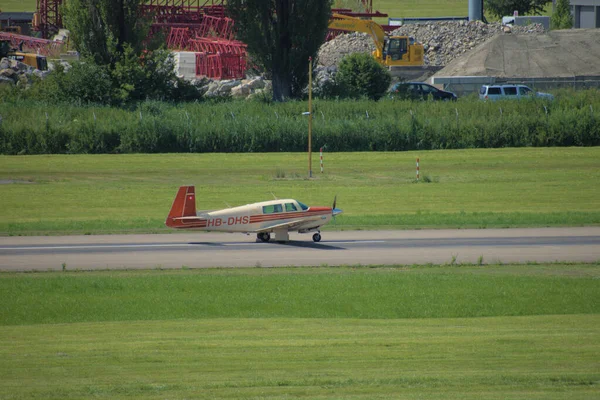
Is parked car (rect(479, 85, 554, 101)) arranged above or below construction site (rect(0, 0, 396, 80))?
below

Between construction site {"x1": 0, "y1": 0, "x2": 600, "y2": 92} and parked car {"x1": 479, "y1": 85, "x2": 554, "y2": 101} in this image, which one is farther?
construction site {"x1": 0, "y1": 0, "x2": 600, "y2": 92}

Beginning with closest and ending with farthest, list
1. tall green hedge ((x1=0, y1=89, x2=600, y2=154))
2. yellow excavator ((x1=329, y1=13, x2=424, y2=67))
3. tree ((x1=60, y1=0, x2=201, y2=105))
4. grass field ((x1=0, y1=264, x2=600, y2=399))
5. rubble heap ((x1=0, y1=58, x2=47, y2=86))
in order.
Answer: grass field ((x1=0, y1=264, x2=600, y2=399)), tall green hedge ((x1=0, y1=89, x2=600, y2=154)), tree ((x1=60, y1=0, x2=201, y2=105)), rubble heap ((x1=0, y1=58, x2=47, y2=86)), yellow excavator ((x1=329, y1=13, x2=424, y2=67))

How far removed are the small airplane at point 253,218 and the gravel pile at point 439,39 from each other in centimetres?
6368

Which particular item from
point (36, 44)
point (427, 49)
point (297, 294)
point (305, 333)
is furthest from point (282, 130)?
point (36, 44)

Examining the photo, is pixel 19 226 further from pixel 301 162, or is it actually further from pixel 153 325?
pixel 301 162

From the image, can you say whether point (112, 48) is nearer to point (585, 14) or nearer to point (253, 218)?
point (253, 218)

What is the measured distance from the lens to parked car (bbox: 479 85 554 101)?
62.3 m

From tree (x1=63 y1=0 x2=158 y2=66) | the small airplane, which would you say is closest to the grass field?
the small airplane

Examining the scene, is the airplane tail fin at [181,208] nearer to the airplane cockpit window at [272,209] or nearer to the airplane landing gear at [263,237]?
the airplane cockpit window at [272,209]

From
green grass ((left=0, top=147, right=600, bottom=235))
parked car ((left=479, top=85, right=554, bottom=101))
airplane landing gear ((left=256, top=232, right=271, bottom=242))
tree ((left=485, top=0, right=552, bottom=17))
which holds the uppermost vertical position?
tree ((left=485, top=0, right=552, bottom=17))

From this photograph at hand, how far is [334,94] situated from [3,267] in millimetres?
44451

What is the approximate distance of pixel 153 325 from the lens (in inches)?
683

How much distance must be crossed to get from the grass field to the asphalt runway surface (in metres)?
1.27

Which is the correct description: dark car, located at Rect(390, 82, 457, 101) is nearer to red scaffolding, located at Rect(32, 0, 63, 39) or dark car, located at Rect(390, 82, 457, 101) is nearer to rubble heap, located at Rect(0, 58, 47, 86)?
rubble heap, located at Rect(0, 58, 47, 86)
